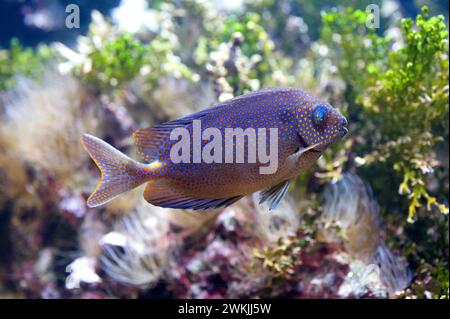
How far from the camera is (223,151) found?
222 cm

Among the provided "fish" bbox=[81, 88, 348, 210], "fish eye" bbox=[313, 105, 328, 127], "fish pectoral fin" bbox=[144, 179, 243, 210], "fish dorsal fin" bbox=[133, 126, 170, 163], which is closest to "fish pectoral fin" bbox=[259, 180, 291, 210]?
"fish" bbox=[81, 88, 348, 210]

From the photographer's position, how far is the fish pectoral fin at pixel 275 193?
7.69ft

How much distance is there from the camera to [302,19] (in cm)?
805

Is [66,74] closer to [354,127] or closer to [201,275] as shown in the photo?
[201,275]

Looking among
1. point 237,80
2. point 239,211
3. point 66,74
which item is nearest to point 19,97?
point 66,74

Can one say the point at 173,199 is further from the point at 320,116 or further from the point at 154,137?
the point at 320,116

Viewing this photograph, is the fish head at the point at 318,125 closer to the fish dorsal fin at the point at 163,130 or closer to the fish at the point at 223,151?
the fish at the point at 223,151

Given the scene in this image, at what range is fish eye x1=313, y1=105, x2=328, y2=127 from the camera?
2262mm

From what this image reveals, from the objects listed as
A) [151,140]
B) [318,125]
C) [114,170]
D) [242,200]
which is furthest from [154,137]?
[242,200]

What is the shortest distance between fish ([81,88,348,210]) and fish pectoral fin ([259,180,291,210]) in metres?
0.02

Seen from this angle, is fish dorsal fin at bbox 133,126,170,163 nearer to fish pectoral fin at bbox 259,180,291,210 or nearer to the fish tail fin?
the fish tail fin

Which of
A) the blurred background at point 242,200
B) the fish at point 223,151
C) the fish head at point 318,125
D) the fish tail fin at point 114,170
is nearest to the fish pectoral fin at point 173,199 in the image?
the fish at point 223,151

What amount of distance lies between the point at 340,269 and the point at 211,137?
1.83m

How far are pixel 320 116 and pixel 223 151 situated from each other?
0.63 m
